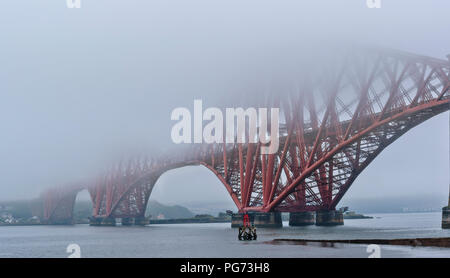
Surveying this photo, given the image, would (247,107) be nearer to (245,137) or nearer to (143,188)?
(245,137)

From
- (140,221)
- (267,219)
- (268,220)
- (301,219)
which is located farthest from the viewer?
(140,221)

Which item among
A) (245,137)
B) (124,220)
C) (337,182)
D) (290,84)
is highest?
(290,84)

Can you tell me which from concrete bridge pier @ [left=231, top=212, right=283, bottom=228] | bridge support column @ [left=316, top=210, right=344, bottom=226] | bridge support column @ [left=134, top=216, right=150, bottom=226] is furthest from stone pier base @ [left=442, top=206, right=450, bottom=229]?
bridge support column @ [left=134, top=216, right=150, bottom=226]

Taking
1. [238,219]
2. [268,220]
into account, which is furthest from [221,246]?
[238,219]

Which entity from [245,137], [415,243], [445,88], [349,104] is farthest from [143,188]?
[415,243]

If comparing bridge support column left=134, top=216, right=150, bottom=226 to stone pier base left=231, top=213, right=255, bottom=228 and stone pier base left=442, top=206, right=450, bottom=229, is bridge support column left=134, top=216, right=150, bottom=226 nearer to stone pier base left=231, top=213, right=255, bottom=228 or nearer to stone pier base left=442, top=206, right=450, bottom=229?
stone pier base left=231, top=213, right=255, bottom=228

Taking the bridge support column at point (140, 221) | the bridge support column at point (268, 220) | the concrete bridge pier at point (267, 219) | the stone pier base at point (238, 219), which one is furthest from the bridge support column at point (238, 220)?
the bridge support column at point (140, 221)

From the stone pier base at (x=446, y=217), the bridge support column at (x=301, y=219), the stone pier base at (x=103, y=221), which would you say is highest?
the stone pier base at (x=446, y=217)

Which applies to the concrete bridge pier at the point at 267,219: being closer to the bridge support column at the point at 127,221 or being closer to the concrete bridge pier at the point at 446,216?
the concrete bridge pier at the point at 446,216

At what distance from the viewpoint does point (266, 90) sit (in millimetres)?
90875

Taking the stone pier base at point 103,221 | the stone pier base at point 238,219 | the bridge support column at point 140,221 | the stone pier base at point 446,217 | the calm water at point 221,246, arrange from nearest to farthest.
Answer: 1. the calm water at point 221,246
2. the stone pier base at point 446,217
3. the stone pier base at point 238,219
4. the stone pier base at point 103,221
5. the bridge support column at point 140,221

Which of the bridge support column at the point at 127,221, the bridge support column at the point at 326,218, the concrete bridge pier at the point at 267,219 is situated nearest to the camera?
the concrete bridge pier at the point at 267,219

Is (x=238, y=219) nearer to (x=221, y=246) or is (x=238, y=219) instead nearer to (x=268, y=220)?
(x=268, y=220)
